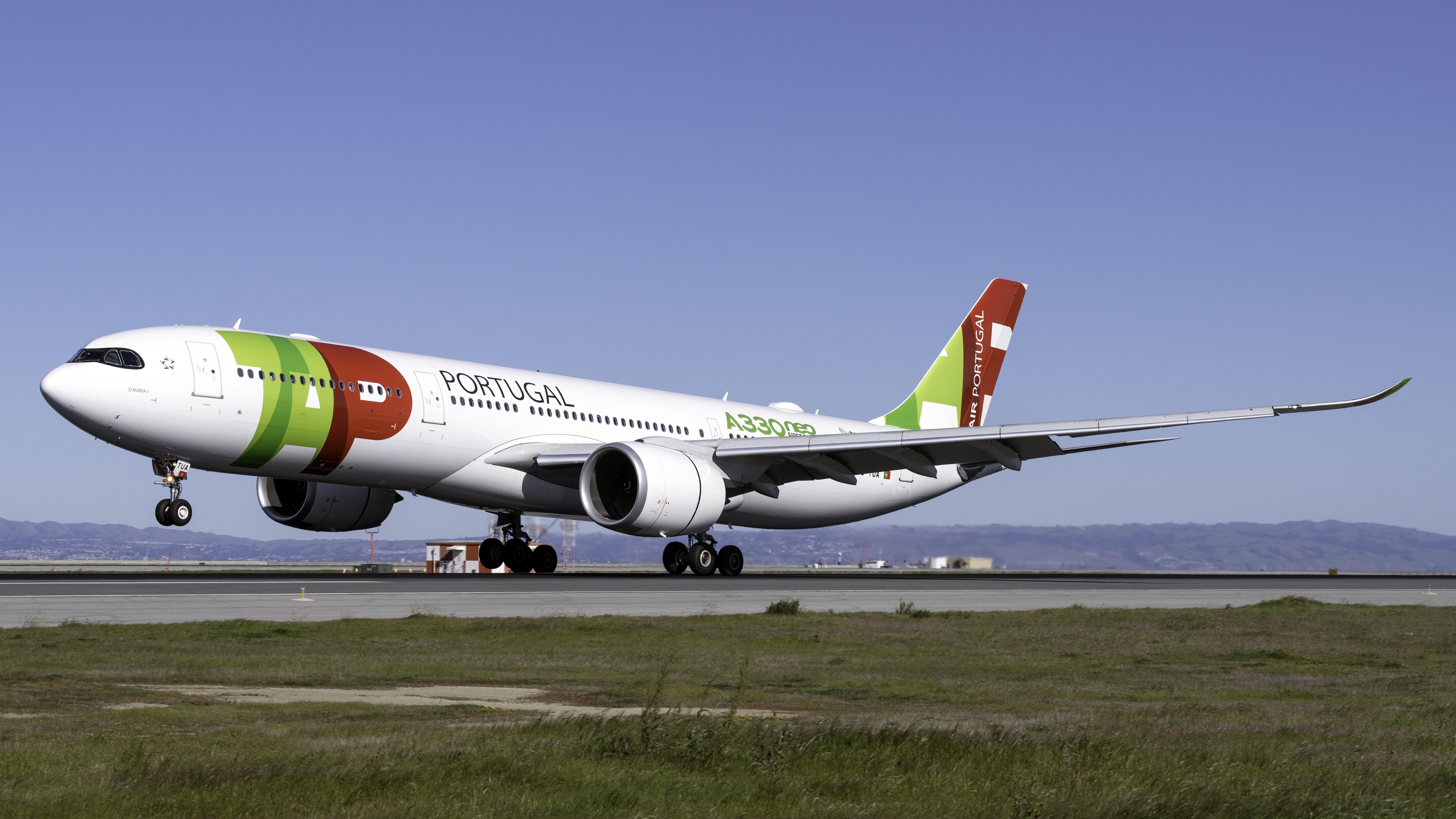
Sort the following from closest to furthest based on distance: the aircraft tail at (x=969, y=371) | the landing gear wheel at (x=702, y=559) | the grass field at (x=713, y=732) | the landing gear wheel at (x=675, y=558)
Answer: the grass field at (x=713, y=732) < the landing gear wheel at (x=702, y=559) < the landing gear wheel at (x=675, y=558) < the aircraft tail at (x=969, y=371)

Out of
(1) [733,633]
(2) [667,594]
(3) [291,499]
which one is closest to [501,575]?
(3) [291,499]

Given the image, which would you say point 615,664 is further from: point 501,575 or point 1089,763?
point 501,575

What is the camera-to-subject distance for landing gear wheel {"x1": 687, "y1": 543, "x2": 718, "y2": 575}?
34531 mm

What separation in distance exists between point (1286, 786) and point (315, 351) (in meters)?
24.7

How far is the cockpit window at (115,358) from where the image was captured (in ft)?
88.2

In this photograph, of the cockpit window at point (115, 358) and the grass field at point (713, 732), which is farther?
the cockpit window at point (115, 358)

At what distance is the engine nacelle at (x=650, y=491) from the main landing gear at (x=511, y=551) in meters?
4.45

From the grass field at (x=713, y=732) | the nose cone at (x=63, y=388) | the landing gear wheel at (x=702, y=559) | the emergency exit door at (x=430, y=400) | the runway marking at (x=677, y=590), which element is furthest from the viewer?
the landing gear wheel at (x=702, y=559)

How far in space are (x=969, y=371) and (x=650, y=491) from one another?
62.7 ft

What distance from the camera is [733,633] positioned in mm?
18000

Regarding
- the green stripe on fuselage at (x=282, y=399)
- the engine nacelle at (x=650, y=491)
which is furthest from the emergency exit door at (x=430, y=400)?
the engine nacelle at (x=650, y=491)

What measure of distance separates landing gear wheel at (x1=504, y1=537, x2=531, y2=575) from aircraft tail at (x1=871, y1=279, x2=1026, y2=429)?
13373 millimetres

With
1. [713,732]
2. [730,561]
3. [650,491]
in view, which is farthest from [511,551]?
[713,732]

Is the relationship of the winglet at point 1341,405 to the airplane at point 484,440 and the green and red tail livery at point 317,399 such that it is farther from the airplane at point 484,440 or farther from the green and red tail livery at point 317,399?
the green and red tail livery at point 317,399
